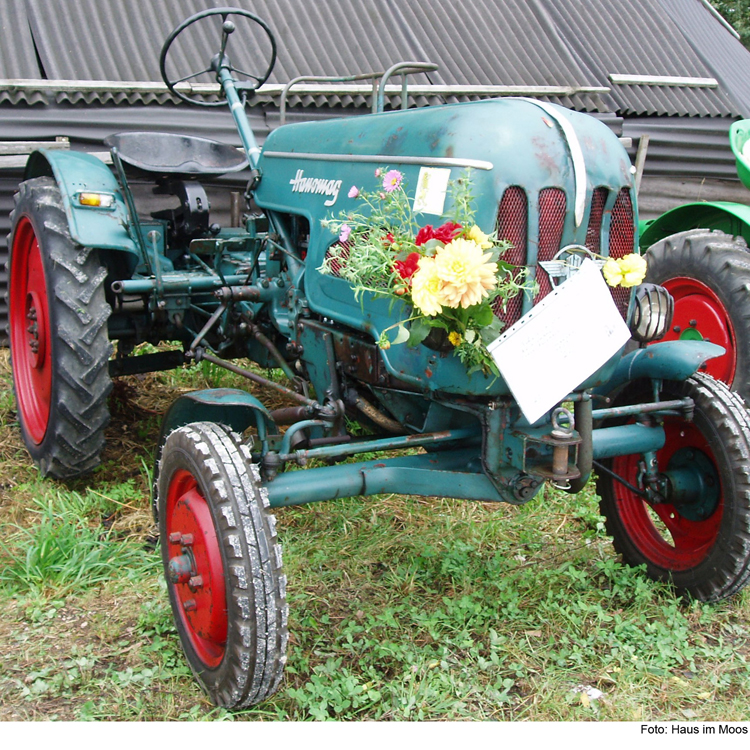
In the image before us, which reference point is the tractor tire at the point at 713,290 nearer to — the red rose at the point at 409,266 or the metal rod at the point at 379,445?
the metal rod at the point at 379,445

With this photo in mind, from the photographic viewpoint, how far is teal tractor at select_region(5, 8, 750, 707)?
83.3 inches

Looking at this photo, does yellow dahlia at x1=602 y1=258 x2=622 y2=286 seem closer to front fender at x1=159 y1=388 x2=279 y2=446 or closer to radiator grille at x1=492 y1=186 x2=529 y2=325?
radiator grille at x1=492 y1=186 x2=529 y2=325

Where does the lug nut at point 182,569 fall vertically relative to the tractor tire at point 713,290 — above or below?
below

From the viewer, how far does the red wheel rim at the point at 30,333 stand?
11.3 ft

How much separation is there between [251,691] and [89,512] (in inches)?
59.2

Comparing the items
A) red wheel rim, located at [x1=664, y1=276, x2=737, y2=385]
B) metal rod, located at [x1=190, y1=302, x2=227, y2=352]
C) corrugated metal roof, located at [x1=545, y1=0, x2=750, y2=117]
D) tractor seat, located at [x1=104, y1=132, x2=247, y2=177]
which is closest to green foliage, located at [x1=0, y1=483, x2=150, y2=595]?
metal rod, located at [x1=190, y1=302, x2=227, y2=352]

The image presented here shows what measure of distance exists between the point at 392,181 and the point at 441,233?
10.5 inches

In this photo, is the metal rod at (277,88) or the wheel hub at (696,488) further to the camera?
the metal rod at (277,88)

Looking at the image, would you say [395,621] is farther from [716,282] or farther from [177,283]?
[716,282]

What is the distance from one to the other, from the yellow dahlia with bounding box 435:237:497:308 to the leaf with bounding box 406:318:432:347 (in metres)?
0.12

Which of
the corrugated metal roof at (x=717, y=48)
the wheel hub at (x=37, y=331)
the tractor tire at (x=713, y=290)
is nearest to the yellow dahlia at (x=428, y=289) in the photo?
the wheel hub at (x=37, y=331)

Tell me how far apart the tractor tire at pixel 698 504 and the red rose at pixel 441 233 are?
1130 mm

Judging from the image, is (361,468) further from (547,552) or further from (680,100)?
(680,100)

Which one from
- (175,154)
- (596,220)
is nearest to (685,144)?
(175,154)
